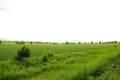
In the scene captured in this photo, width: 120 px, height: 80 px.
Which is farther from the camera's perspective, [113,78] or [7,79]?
[7,79]

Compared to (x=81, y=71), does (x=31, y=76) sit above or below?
below

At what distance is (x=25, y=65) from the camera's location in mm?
30094

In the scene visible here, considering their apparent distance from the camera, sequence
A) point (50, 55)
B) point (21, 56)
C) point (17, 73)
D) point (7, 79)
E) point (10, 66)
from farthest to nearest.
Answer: point (50, 55)
point (21, 56)
point (10, 66)
point (17, 73)
point (7, 79)

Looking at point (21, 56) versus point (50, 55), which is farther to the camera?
point (50, 55)

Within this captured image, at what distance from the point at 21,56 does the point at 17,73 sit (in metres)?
10.3

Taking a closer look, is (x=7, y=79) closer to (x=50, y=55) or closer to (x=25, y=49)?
(x=25, y=49)

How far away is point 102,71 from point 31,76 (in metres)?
10.2

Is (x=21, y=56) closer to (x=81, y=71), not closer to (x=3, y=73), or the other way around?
(x=3, y=73)

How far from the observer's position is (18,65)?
95.3ft

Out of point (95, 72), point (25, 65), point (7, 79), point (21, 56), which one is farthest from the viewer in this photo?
point (21, 56)

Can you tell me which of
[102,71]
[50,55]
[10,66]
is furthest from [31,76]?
[50,55]

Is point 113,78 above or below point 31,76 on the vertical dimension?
above

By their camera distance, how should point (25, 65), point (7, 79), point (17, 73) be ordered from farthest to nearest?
point (25, 65)
point (17, 73)
point (7, 79)

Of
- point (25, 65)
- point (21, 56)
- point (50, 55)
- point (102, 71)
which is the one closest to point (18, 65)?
point (25, 65)
